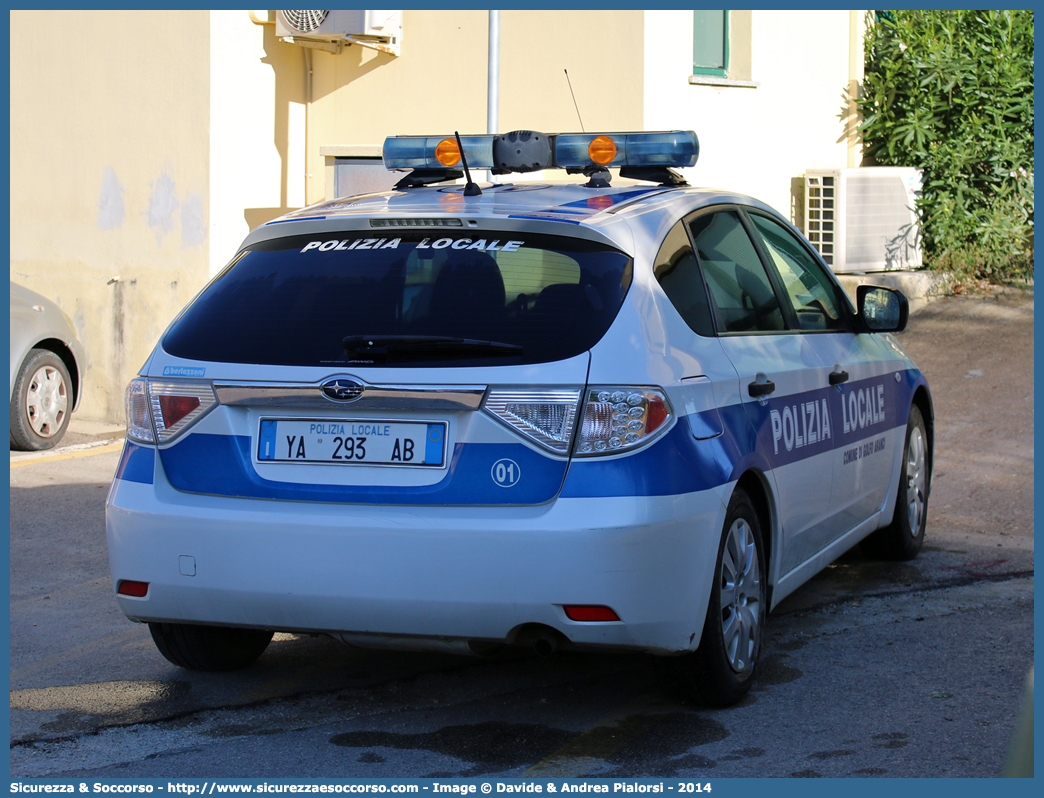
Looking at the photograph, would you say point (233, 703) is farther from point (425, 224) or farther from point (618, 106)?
point (618, 106)

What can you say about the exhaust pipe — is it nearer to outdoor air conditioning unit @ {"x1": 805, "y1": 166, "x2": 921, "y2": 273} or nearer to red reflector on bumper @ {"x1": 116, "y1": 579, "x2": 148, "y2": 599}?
red reflector on bumper @ {"x1": 116, "y1": 579, "x2": 148, "y2": 599}

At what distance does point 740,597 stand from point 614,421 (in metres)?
0.95

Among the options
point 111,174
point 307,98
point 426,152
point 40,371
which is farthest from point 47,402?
point 426,152

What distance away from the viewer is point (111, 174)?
10.7m

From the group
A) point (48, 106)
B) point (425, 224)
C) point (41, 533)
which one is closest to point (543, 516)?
point (425, 224)

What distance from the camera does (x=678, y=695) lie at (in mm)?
3877

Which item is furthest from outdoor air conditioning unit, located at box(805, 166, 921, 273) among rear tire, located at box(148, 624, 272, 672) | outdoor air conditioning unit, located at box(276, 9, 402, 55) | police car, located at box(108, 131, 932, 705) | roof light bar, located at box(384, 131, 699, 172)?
rear tire, located at box(148, 624, 272, 672)

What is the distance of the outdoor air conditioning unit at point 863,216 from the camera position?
13.0 meters

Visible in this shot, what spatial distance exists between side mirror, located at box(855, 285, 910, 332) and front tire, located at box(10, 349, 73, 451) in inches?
245

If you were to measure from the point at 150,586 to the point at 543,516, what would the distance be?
1.23m

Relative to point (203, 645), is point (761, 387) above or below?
above

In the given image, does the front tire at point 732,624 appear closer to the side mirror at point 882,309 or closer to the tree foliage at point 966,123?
the side mirror at point 882,309

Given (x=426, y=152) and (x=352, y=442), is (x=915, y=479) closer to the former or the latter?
(x=426, y=152)

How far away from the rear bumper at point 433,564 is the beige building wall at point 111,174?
282 inches
